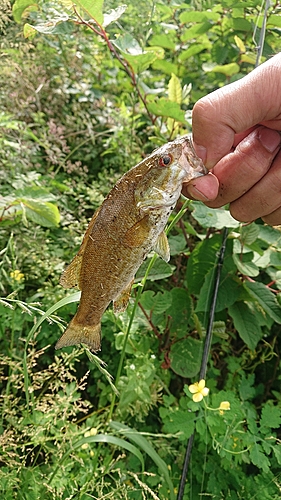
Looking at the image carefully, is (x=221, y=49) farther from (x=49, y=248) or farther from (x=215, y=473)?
(x=215, y=473)

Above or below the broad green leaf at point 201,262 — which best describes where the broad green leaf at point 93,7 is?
above

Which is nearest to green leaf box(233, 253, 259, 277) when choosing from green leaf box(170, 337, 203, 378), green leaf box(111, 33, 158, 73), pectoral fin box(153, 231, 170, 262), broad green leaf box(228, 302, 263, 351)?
broad green leaf box(228, 302, 263, 351)

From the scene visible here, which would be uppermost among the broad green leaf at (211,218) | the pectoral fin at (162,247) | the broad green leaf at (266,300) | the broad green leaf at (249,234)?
the pectoral fin at (162,247)

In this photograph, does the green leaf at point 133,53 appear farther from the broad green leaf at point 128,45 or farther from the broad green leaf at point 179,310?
the broad green leaf at point 179,310

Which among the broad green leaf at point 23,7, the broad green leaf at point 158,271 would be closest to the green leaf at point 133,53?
the broad green leaf at point 23,7

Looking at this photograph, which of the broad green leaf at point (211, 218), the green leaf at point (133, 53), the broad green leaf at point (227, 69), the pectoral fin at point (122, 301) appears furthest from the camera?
the broad green leaf at point (227, 69)

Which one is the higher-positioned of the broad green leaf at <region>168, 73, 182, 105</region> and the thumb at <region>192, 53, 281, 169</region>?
the thumb at <region>192, 53, 281, 169</region>

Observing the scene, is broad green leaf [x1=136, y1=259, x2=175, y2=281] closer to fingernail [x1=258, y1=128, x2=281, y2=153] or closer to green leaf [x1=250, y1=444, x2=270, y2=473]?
fingernail [x1=258, y1=128, x2=281, y2=153]
